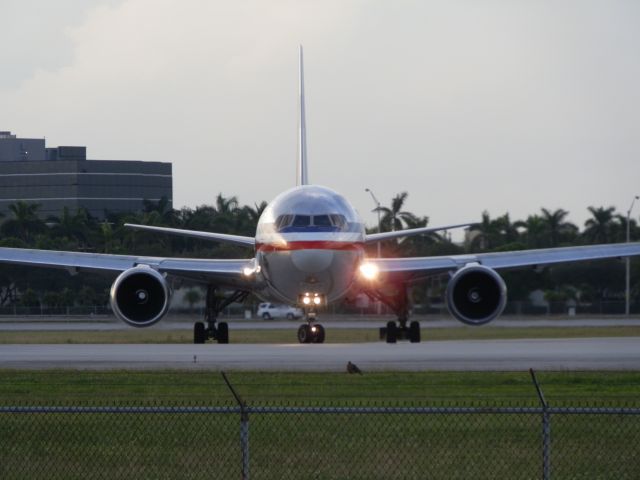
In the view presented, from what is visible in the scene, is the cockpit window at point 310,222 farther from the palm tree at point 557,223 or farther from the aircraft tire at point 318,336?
the palm tree at point 557,223

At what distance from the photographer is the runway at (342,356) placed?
27986 mm

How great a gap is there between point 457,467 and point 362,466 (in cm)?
105

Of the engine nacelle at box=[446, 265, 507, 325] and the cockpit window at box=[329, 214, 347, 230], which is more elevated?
the cockpit window at box=[329, 214, 347, 230]

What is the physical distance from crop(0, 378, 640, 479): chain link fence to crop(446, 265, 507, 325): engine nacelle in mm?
19922

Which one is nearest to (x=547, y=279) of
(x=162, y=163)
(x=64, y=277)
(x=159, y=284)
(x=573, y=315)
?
(x=573, y=315)

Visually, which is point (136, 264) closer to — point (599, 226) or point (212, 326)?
point (212, 326)

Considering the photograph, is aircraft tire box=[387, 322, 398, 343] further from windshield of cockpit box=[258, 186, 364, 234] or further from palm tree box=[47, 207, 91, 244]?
palm tree box=[47, 207, 91, 244]

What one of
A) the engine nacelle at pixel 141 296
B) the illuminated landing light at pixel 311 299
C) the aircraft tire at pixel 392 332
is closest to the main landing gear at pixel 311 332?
the illuminated landing light at pixel 311 299

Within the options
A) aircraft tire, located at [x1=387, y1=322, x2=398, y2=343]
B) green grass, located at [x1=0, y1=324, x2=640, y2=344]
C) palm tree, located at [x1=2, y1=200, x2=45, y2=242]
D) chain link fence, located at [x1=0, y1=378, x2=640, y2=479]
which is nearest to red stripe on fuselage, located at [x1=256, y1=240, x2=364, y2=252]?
A: aircraft tire, located at [x1=387, y1=322, x2=398, y2=343]

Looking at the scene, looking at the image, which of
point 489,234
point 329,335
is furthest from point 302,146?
point 489,234

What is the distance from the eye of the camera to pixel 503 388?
22.9 m

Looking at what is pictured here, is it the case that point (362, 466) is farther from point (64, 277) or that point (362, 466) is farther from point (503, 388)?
point (64, 277)

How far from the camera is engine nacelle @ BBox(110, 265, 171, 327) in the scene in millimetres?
39125

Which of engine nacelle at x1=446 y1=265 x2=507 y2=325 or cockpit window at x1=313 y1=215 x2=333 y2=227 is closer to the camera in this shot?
cockpit window at x1=313 y1=215 x2=333 y2=227
